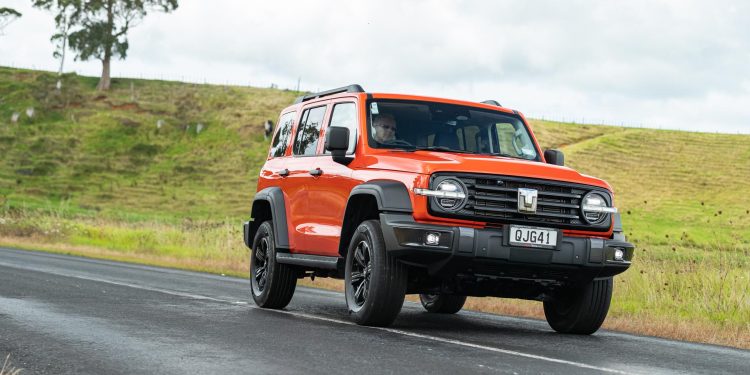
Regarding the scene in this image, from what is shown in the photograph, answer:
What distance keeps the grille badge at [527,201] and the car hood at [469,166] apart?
15cm

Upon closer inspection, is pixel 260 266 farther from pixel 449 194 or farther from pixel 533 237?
pixel 533 237

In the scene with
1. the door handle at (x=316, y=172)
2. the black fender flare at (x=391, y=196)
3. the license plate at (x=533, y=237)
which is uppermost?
the door handle at (x=316, y=172)

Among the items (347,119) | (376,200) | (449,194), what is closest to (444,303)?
(347,119)

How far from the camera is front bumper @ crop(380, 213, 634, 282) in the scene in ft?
29.1

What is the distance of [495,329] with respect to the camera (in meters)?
10.3

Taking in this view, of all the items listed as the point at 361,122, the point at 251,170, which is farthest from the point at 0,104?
the point at 361,122

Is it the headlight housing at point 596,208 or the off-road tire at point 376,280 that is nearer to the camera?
the off-road tire at point 376,280

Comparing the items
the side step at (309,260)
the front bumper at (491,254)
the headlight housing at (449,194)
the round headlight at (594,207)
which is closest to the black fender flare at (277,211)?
the side step at (309,260)

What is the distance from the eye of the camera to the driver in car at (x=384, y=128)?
10.4 meters

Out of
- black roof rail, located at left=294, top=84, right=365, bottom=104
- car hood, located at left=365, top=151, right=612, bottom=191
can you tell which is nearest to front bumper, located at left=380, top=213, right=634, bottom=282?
car hood, located at left=365, top=151, right=612, bottom=191

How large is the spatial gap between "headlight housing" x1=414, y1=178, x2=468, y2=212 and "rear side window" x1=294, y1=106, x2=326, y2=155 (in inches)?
104

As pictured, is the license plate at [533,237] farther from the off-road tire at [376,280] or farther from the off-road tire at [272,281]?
the off-road tire at [272,281]

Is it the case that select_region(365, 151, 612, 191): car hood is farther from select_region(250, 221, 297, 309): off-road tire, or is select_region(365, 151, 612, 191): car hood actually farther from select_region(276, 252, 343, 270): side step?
select_region(250, 221, 297, 309): off-road tire

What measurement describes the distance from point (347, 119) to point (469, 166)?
2.14 metres
